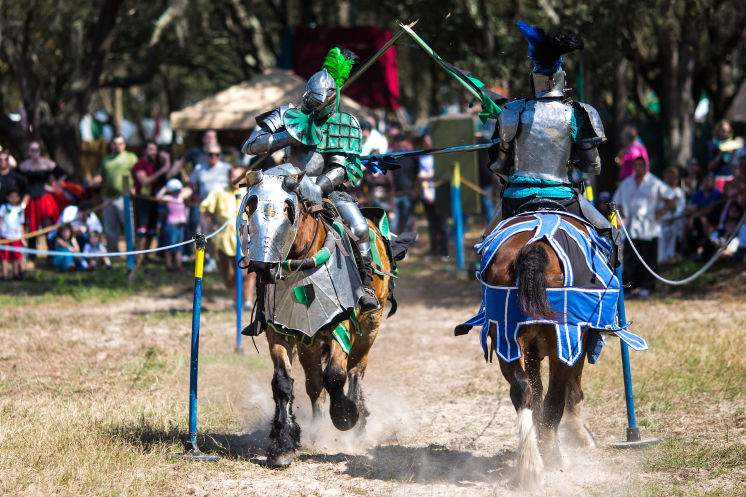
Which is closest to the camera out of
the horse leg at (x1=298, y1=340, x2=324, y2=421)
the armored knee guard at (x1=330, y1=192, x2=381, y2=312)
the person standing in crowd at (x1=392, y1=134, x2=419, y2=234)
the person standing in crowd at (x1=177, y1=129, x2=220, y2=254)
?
the horse leg at (x1=298, y1=340, x2=324, y2=421)

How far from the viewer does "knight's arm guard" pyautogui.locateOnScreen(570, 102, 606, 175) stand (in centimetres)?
772

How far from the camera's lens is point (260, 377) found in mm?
11094

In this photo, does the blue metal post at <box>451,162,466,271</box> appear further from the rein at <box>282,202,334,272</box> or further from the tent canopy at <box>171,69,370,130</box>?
the rein at <box>282,202,334,272</box>

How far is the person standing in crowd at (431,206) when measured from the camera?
20312 millimetres

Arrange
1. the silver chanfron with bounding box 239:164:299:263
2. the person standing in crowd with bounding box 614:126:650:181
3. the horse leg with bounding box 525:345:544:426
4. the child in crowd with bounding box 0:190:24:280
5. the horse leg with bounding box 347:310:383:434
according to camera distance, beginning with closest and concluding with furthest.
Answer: the silver chanfron with bounding box 239:164:299:263 → the horse leg with bounding box 525:345:544:426 → the horse leg with bounding box 347:310:383:434 → the person standing in crowd with bounding box 614:126:650:181 → the child in crowd with bounding box 0:190:24:280

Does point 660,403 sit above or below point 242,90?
below

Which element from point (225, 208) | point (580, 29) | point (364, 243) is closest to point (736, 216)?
point (580, 29)

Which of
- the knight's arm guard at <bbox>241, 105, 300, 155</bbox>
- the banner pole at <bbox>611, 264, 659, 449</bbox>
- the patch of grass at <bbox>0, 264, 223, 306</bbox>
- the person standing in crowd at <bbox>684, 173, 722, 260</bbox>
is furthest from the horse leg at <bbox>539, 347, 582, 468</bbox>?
the patch of grass at <bbox>0, 264, 223, 306</bbox>

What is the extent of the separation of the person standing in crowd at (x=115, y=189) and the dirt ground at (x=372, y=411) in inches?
166

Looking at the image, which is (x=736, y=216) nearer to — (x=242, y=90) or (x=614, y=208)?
(x=614, y=208)

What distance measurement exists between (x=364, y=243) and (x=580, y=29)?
10.5m

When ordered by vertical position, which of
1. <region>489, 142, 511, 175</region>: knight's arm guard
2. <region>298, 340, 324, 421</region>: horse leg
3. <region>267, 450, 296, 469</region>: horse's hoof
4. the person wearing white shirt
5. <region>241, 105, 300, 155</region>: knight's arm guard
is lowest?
<region>267, 450, 296, 469</region>: horse's hoof

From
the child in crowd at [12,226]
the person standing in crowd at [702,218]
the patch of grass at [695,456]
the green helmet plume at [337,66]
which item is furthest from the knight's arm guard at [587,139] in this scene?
the child in crowd at [12,226]

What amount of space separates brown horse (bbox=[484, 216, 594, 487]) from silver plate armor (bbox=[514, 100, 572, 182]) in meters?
0.40
